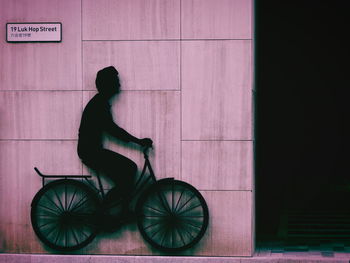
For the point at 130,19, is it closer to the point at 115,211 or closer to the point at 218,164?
the point at 218,164

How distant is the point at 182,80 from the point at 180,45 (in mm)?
464

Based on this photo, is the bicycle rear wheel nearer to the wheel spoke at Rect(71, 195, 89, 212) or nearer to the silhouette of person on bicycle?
the wheel spoke at Rect(71, 195, 89, 212)

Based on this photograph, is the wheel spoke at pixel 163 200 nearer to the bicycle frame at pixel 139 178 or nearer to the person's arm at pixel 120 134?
the bicycle frame at pixel 139 178

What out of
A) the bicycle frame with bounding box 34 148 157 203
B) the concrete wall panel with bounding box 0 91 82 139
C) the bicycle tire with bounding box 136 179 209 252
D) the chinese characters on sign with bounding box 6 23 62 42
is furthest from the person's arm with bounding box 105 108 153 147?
the chinese characters on sign with bounding box 6 23 62 42

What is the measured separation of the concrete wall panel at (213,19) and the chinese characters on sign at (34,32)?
1.71m

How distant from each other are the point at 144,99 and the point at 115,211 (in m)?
1.55

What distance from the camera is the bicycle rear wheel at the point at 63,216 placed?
A: 26.8 feet
